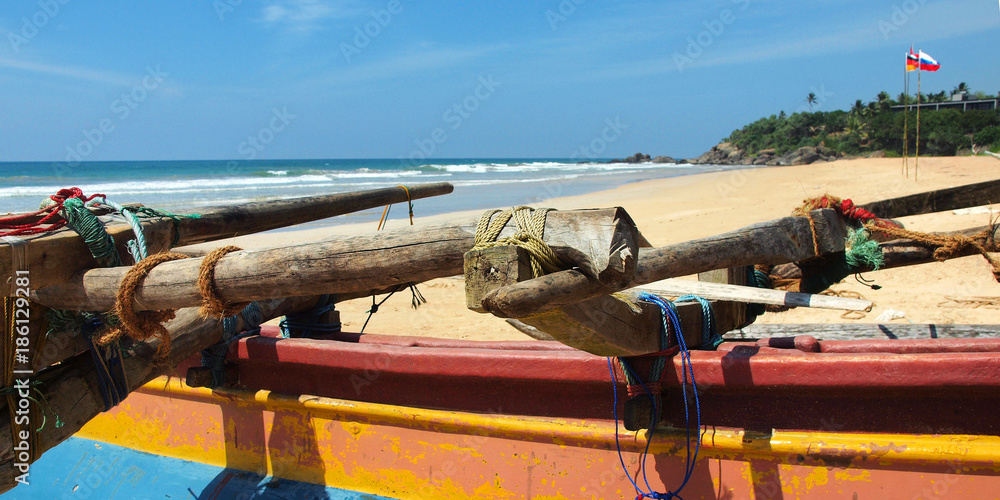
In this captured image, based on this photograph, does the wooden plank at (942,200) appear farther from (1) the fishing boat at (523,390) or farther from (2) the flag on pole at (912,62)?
(2) the flag on pole at (912,62)

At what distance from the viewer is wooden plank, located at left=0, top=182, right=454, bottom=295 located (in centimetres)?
189

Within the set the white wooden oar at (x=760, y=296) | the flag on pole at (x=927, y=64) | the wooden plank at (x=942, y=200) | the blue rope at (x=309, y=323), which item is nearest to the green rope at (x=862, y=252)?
the white wooden oar at (x=760, y=296)

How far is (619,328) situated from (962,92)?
240 feet

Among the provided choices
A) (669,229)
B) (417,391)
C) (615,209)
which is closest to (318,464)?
(417,391)

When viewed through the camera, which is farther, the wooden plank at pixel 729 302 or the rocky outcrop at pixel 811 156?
the rocky outcrop at pixel 811 156

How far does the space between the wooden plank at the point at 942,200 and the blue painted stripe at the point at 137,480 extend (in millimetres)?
3310

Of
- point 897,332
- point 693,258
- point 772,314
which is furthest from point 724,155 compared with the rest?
point 693,258

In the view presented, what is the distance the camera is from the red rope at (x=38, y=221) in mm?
1909

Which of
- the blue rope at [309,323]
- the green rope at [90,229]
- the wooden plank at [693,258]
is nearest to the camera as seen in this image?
the wooden plank at [693,258]

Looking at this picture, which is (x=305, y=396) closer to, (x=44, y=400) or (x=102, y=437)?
(x=44, y=400)

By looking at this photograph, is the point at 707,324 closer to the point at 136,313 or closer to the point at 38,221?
the point at 136,313

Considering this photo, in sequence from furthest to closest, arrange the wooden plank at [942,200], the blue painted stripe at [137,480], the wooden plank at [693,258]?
the wooden plank at [942,200] < the blue painted stripe at [137,480] < the wooden plank at [693,258]

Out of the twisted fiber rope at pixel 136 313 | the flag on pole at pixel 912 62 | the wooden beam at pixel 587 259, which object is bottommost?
the twisted fiber rope at pixel 136 313

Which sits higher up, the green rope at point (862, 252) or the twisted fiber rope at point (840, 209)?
the twisted fiber rope at point (840, 209)
